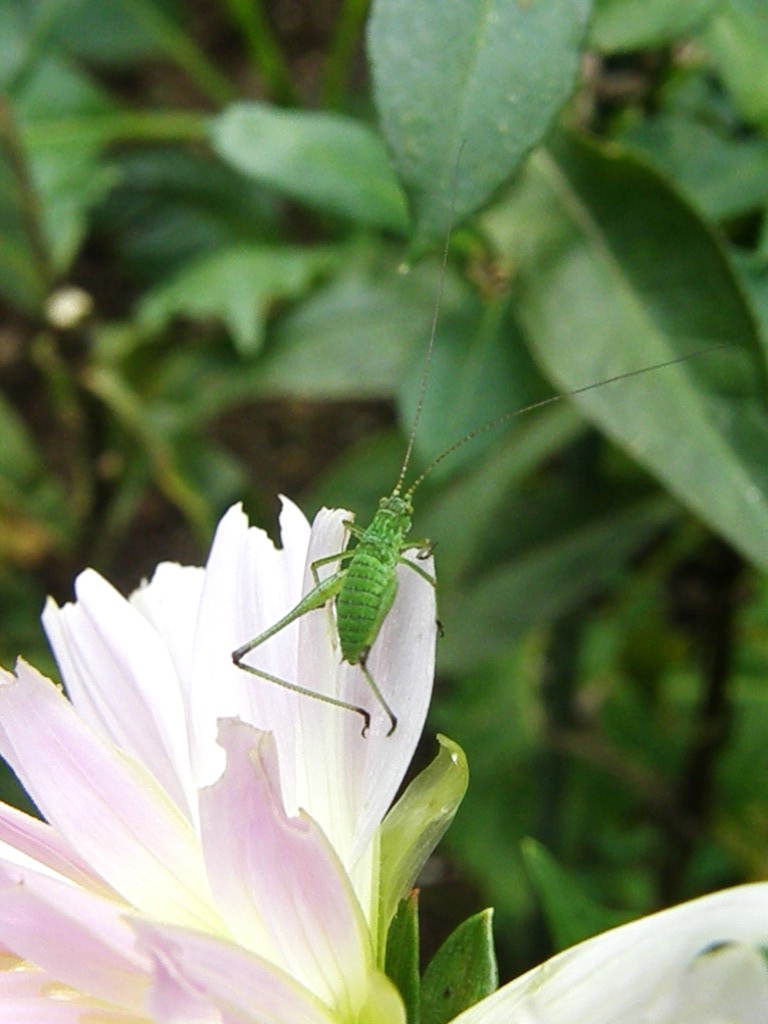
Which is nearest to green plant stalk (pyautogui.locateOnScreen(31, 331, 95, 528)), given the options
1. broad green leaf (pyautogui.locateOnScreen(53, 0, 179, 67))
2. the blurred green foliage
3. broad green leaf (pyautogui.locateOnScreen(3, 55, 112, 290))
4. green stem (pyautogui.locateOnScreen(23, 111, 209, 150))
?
the blurred green foliage

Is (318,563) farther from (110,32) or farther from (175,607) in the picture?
(110,32)

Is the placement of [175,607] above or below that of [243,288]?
below

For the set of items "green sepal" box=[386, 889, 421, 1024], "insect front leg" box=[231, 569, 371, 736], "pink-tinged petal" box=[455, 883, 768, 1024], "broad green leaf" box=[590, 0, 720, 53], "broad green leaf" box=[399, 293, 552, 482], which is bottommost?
"pink-tinged petal" box=[455, 883, 768, 1024]

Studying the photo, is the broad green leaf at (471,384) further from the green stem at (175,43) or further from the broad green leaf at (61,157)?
the green stem at (175,43)

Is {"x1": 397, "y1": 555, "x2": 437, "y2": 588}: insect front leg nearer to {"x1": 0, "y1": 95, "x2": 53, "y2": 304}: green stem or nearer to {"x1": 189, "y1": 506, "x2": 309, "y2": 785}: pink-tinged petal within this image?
{"x1": 189, "y1": 506, "x2": 309, "y2": 785}: pink-tinged petal

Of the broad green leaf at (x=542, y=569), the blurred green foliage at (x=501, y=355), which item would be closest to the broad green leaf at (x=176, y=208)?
the blurred green foliage at (x=501, y=355)

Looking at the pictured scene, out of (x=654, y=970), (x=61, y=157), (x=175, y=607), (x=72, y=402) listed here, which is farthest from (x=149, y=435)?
(x=654, y=970)

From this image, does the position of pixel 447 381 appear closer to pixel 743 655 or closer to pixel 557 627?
pixel 557 627
